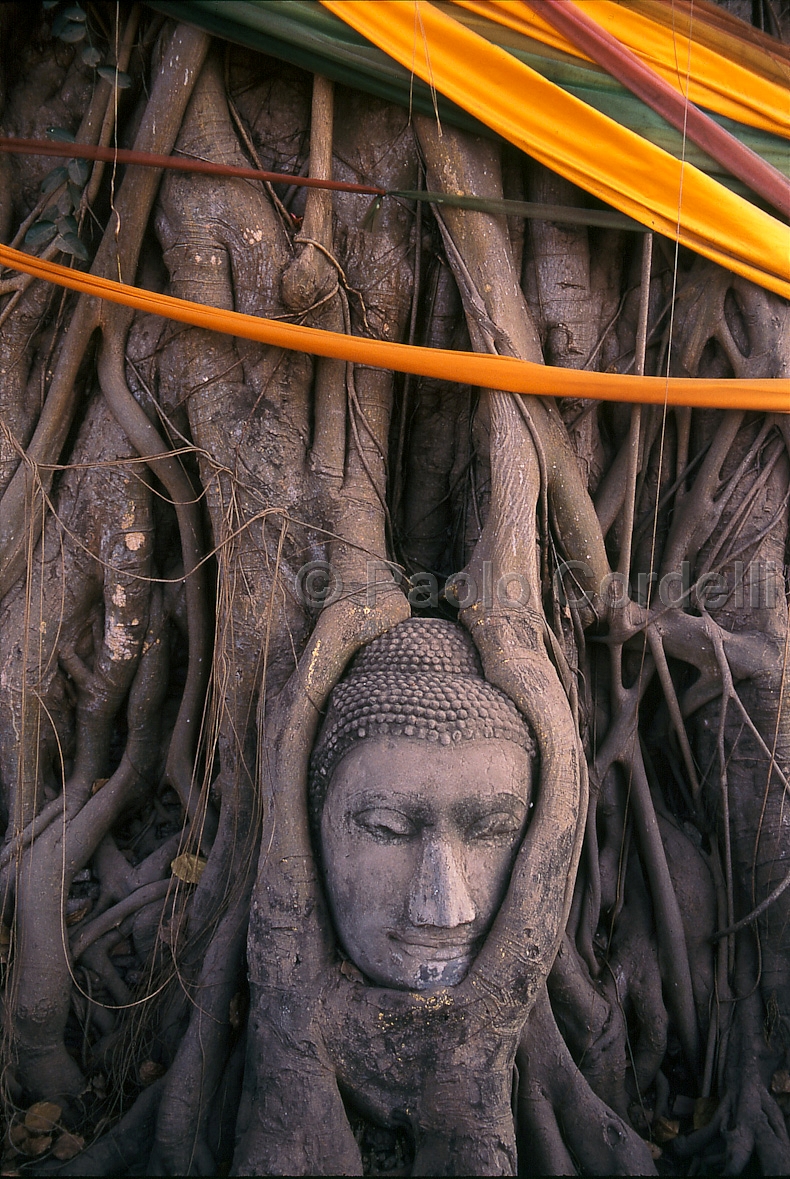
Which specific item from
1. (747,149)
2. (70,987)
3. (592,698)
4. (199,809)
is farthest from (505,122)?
(70,987)

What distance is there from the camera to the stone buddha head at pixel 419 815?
2029mm

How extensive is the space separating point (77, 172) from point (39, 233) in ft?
0.69

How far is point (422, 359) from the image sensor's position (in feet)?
7.68

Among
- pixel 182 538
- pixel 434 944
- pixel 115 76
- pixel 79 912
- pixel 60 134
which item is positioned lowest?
pixel 79 912

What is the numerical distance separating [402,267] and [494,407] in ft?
1.87

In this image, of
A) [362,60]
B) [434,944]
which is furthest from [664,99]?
[434,944]

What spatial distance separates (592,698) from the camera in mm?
2691

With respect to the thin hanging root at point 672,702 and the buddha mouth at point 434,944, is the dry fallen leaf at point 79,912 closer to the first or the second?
the buddha mouth at point 434,944

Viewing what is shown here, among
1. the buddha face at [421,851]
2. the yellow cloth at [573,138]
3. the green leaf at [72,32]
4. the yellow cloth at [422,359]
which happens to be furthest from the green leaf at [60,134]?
the buddha face at [421,851]

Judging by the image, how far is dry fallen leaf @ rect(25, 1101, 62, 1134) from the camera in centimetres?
223

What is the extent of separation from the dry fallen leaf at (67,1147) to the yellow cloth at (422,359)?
216 centimetres

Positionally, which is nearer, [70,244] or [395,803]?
[395,803]

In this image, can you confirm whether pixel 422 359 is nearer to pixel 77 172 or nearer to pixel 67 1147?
pixel 77 172

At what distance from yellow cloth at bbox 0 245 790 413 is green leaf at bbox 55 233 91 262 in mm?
136
